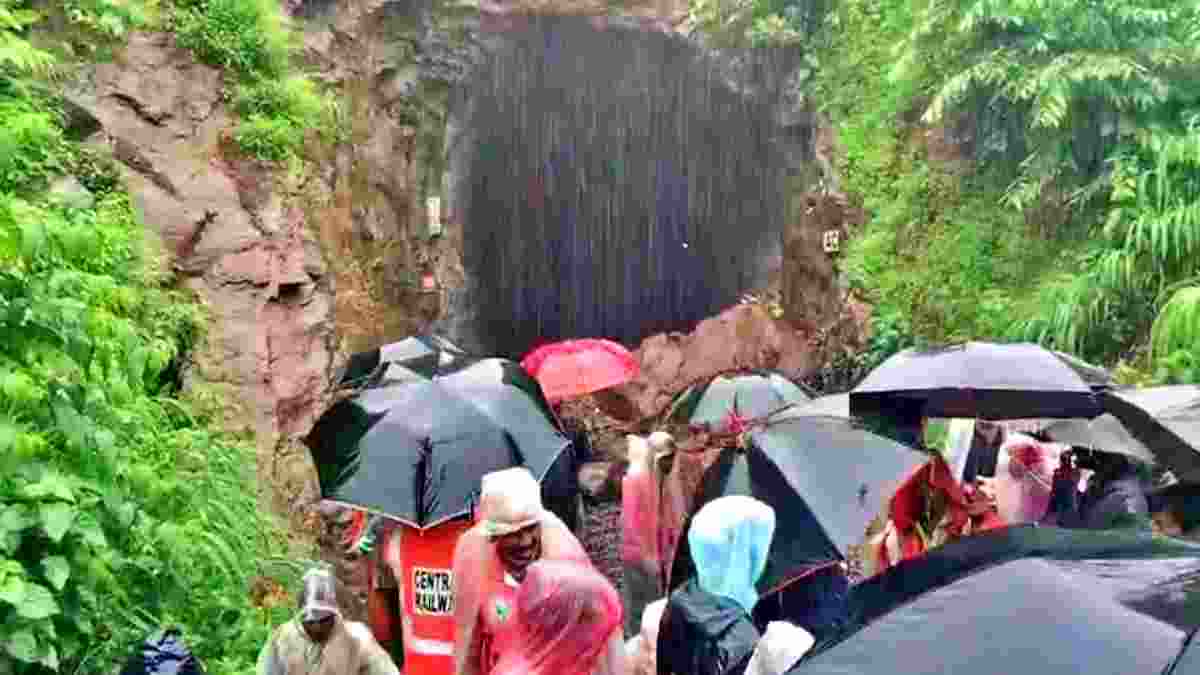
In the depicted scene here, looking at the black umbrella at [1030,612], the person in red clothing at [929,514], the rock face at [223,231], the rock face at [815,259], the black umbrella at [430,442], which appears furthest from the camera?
the rock face at [815,259]

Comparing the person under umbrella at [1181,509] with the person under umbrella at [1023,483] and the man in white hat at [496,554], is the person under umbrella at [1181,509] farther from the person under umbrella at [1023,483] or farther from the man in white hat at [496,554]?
the man in white hat at [496,554]

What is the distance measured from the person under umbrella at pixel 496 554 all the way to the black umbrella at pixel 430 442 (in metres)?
1.07

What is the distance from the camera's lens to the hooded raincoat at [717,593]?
3.26 m

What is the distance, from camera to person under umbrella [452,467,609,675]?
364 cm

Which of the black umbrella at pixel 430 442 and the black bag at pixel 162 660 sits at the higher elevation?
the black umbrella at pixel 430 442

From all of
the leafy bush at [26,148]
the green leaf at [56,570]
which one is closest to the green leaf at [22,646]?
the green leaf at [56,570]

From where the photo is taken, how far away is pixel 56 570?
3920 mm

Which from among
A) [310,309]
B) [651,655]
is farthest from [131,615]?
[310,309]

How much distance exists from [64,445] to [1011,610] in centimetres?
340

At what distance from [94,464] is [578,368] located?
13.0 feet

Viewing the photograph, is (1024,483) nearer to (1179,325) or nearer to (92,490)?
(1179,325)

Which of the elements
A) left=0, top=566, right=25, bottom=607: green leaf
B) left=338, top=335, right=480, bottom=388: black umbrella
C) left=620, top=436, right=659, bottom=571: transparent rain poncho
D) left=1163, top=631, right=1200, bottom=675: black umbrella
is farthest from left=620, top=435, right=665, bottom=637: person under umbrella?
left=1163, top=631, right=1200, bottom=675: black umbrella

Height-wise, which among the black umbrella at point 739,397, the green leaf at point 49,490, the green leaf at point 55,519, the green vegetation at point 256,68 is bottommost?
the black umbrella at point 739,397

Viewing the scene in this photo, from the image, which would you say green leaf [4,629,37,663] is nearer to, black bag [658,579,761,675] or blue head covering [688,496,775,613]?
black bag [658,579,761,675]
